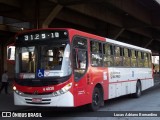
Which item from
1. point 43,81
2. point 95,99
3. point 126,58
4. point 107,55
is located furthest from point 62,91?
point 126,58

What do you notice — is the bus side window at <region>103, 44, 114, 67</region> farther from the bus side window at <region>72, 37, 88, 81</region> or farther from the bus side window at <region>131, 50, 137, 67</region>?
the bus side window at <region>131, 50, 137, 67</region>

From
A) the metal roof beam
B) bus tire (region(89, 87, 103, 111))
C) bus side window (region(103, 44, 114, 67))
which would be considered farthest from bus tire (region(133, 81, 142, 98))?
the metal roof beam

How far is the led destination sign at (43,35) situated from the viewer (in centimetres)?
1253

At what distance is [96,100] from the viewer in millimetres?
14281

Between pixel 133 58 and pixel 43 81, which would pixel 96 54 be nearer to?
pixel 43 81

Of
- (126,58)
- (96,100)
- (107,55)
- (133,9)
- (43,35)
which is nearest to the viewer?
(43,35)

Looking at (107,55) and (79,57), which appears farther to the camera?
(107,55)

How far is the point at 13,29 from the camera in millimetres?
37375

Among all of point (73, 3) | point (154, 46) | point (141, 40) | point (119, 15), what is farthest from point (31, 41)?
point (154, 46)

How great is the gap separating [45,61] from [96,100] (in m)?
3.00

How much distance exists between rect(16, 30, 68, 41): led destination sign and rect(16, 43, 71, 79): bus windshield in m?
0.31

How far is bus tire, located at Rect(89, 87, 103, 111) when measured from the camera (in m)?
13.9

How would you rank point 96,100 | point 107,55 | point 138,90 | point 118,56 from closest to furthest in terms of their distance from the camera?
point 96,100 → point 107,55 → point 118,56 → point 138,90

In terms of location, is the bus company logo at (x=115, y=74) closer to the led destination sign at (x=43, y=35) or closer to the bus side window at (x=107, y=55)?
the bus side window at (x=107, y=55)
